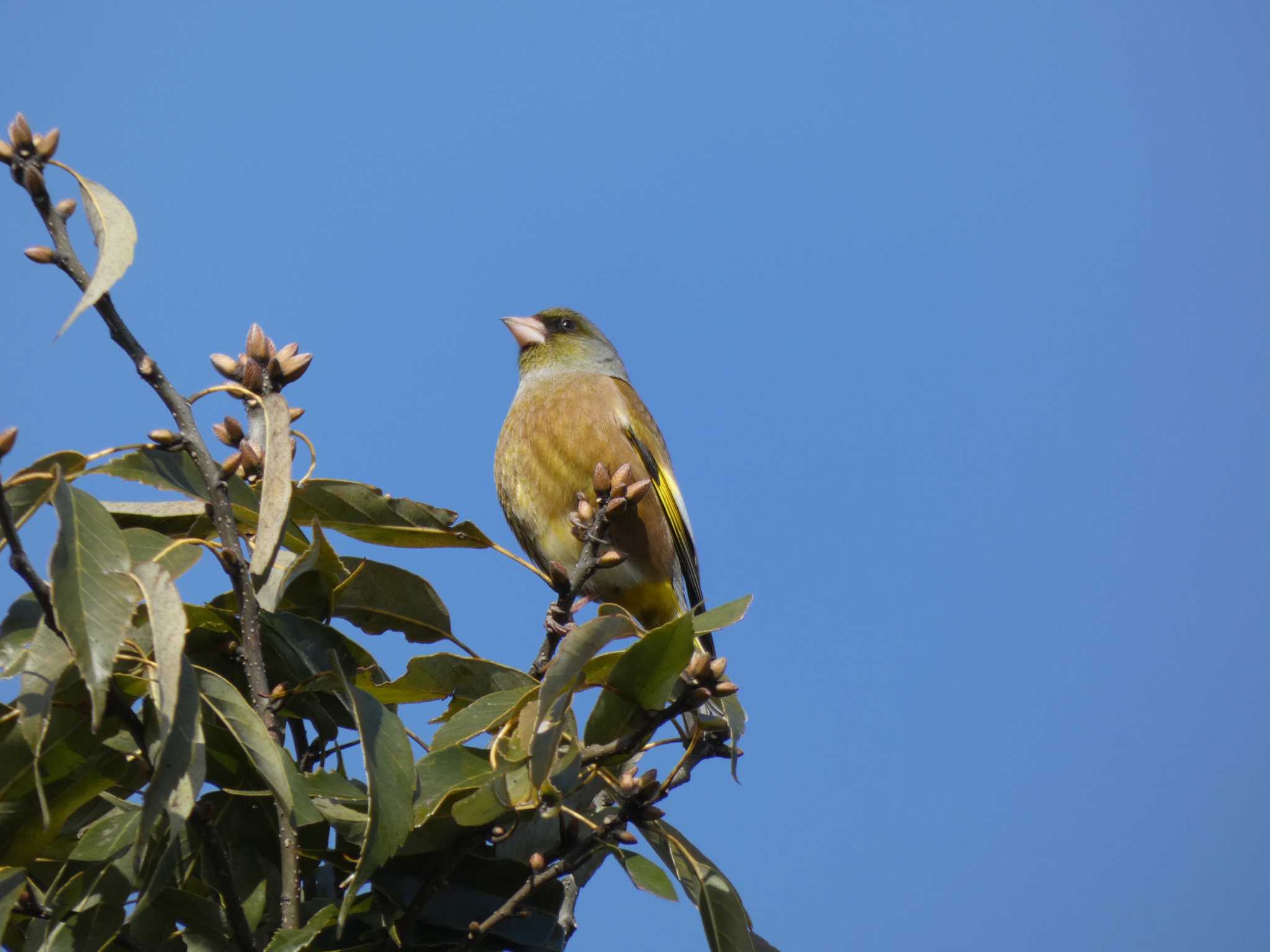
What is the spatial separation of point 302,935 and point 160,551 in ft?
2.51

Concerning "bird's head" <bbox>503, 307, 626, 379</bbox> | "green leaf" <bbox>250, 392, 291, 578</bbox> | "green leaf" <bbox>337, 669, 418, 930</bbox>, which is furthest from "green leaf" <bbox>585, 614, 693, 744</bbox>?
"bird's head" <bbox>503, 307, 626, 379</bbox>

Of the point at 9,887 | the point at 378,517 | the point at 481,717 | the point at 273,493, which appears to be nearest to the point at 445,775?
the point at 481,717

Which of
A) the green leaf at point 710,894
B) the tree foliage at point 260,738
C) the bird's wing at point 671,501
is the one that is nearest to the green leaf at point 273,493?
the tree foliage at point 260,738

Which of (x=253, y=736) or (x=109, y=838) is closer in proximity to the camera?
(x=253, y=736)

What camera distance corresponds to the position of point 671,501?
20.5 ft

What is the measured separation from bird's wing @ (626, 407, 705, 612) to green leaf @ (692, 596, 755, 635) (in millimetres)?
3436

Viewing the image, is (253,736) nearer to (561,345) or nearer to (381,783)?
(381,783)

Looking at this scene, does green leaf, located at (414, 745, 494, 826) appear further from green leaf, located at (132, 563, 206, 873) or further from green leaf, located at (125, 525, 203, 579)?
green leaf, located at (125, 525, 203, 579)

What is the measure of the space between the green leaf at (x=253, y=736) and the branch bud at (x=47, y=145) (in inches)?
41.8

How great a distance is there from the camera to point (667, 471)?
21.6 feet

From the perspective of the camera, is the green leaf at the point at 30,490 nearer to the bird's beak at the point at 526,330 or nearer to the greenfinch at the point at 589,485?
the greenfinch at the point at 589,485

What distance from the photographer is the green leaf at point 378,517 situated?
3.03 meters

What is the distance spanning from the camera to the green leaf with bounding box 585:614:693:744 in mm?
2447

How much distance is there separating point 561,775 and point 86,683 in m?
1.01
